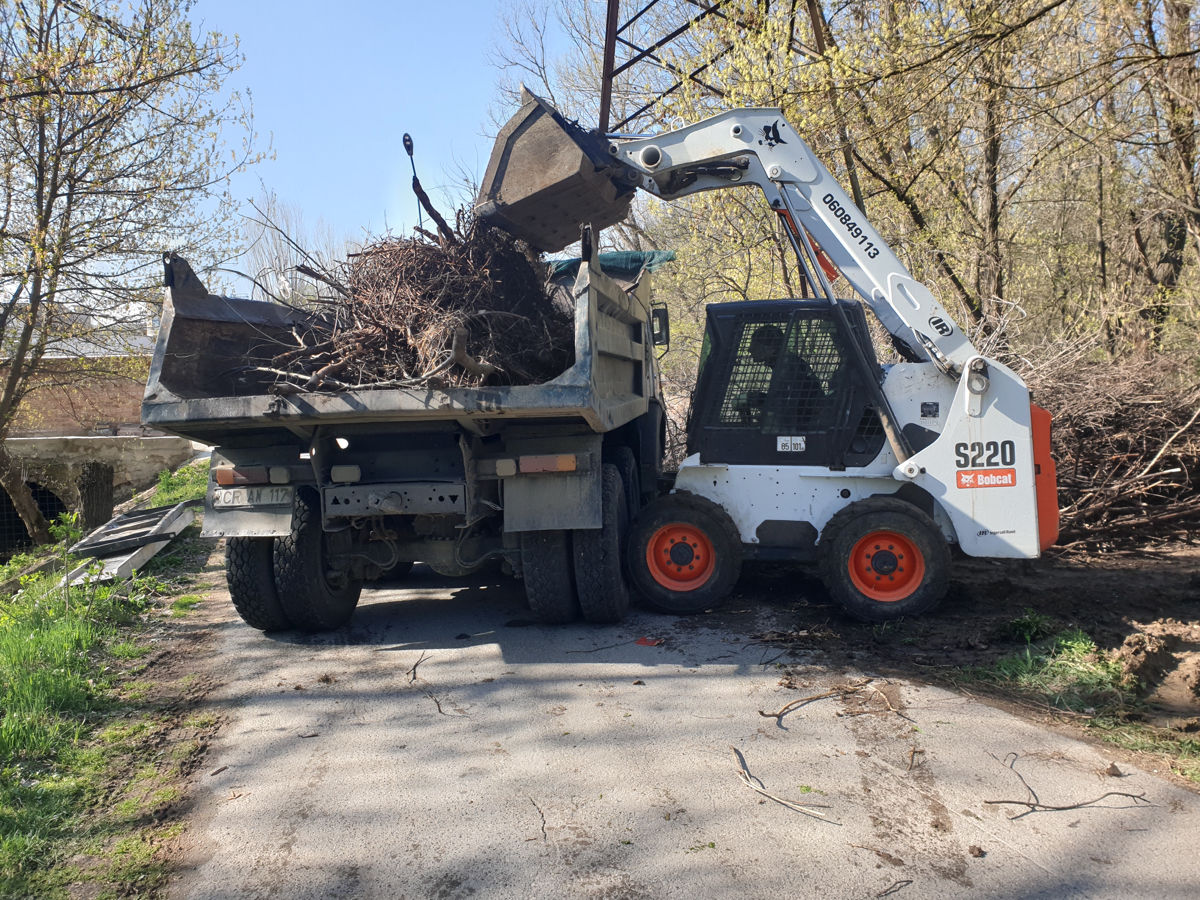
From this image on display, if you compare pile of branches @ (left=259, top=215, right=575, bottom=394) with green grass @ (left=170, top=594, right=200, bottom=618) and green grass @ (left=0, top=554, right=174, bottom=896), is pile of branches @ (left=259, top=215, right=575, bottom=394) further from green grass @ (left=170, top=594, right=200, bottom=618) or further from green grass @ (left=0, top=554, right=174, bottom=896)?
green grass @ (left=170, top=594, right=200, bottom=618)

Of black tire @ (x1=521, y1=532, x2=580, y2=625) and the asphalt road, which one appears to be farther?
black tire @ (x1=521, y1=532, x2=580, y2=625)

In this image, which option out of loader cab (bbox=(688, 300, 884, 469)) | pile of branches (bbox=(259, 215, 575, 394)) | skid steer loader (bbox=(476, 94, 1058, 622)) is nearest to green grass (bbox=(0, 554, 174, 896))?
pile of branches (bbox=(259, 215, 575, 394))

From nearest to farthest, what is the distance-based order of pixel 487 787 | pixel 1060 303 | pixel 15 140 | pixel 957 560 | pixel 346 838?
1. pixel 346 838
2. pixel 487 787
3. pixel 957 560
4. pixel 15 140
5. pixel 1060 303

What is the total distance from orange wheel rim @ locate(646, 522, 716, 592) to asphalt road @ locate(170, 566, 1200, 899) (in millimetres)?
789

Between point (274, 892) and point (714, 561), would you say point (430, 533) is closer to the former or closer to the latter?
point (714, 561)

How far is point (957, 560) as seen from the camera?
23.1 feet

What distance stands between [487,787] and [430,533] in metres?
2.31

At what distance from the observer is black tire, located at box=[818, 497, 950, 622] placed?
529 cm

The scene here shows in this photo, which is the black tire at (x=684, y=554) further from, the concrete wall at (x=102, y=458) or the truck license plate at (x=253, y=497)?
the concrete wall at (x=102, y=458)

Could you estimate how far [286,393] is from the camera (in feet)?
15.2

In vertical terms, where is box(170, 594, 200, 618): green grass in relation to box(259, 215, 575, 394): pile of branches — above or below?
below

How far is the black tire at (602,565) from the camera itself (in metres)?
5.19

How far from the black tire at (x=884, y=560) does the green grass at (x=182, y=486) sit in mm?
8276

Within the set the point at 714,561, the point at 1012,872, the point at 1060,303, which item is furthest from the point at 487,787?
the point at 1060,303
